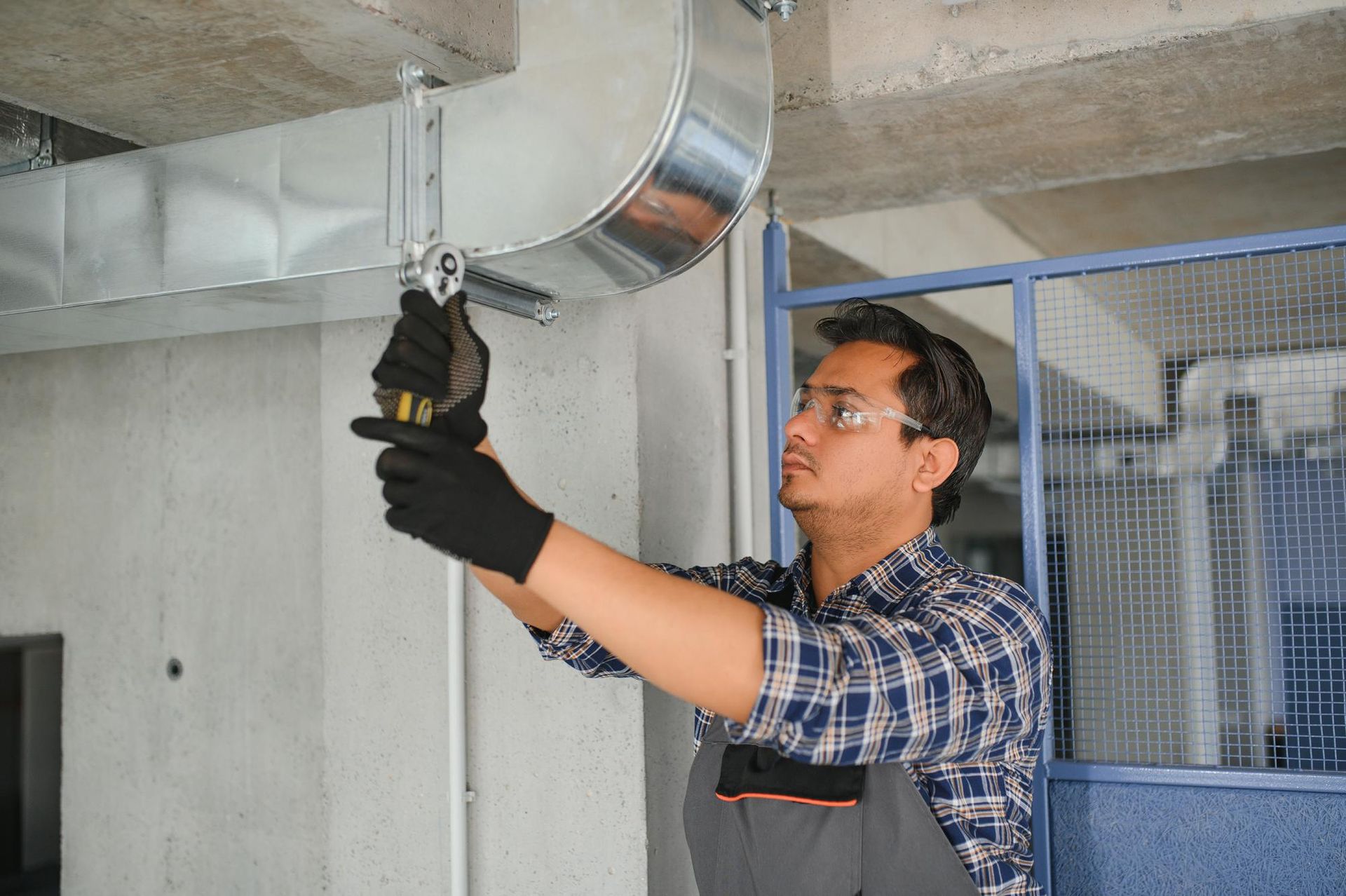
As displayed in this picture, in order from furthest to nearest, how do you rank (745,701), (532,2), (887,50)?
1. (887,50)
2. (532,2)
3. (745,701)

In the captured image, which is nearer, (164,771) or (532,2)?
(532,2)

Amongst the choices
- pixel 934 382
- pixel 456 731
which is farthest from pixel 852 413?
pixel 456 731

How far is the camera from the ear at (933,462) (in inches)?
67.9

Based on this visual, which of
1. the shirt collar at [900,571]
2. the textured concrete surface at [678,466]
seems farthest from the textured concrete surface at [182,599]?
the shirt collar at [900,571]

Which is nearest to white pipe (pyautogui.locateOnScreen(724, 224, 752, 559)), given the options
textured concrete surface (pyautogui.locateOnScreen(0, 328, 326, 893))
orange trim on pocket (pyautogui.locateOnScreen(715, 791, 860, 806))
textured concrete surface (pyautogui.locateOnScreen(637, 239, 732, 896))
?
textured concrete surface (pyautogui.locateOnScreen(637, 239, 732, 896))

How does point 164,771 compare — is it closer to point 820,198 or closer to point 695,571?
point 695,571

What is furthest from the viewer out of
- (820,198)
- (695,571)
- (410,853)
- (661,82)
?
(820,198)

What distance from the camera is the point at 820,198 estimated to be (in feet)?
8.41

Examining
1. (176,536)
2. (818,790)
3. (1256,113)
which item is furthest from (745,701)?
(176,536)

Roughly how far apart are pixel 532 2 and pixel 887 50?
79cm

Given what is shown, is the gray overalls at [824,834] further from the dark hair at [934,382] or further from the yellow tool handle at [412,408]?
the yellow tool handle at [412,408]

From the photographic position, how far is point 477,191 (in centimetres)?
140

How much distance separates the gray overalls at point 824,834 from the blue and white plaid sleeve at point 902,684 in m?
0.12

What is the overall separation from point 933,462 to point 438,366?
2.90ft
